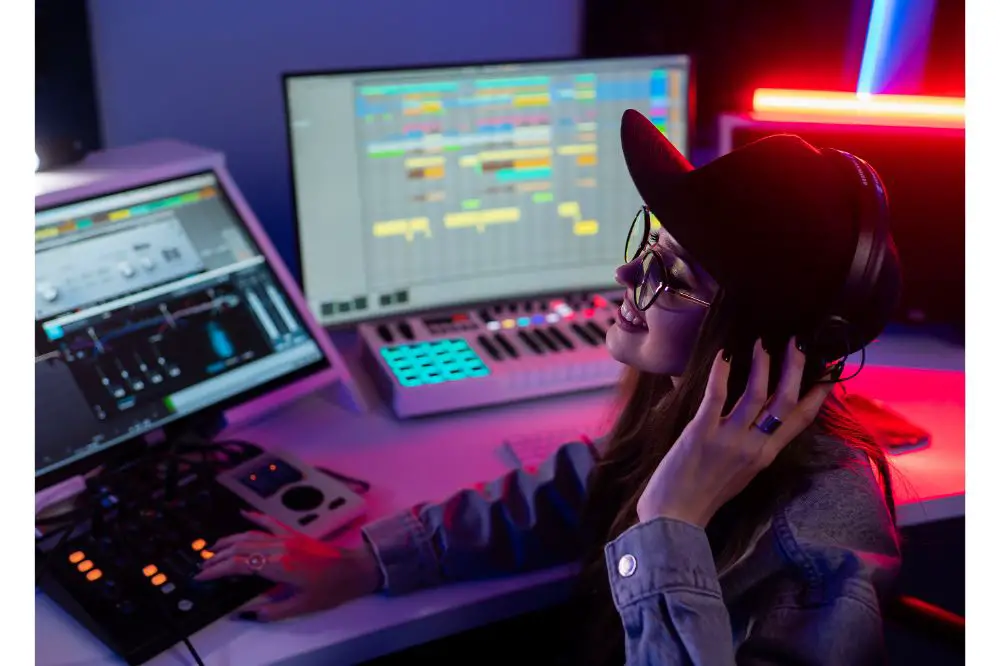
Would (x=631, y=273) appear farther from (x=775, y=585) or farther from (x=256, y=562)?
(x=256, y=562)

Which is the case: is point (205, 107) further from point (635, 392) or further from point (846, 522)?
point (846, 522)

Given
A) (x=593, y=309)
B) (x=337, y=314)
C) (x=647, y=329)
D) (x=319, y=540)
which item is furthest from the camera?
(x=593, y=309)

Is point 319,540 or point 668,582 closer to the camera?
point 668,582

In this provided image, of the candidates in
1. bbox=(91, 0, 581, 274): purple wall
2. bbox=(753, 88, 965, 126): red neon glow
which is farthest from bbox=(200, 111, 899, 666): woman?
bbox=(91, 0, 581, 274): purple wall

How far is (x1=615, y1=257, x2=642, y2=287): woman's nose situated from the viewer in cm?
96

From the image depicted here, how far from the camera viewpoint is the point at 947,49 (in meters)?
1.68

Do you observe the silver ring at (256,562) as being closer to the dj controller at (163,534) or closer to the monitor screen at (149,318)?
the dj controller at (163,534)

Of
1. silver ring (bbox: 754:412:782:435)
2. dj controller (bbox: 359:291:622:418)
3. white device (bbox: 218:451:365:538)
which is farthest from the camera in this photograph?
dj controller (bbox: 359:291:622:418)

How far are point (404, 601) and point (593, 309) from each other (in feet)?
2.54

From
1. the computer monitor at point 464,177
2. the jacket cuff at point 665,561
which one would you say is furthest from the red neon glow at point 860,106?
→ the jacket cuff at point 665,561

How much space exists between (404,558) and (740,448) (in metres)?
0.39

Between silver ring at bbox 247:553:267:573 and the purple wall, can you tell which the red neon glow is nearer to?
the purple wall

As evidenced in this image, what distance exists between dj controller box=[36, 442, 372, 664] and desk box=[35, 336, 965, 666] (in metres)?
0.02
